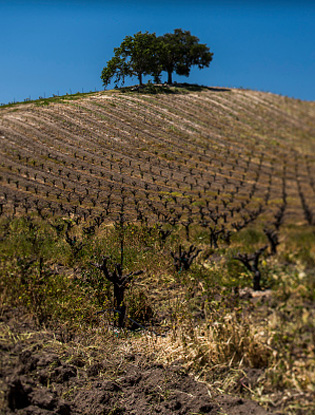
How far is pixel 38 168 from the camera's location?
7133 millimetres

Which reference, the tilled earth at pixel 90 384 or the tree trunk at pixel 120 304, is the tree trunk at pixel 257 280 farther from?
the tree trunk at pixel 120 304

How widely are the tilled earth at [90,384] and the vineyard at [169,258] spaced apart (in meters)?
0.02

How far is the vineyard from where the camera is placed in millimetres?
2225

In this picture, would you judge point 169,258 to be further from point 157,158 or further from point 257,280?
point 257,280

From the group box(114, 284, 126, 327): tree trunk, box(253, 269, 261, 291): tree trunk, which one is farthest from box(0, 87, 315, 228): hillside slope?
box(114, 284, 126, 327): tree trunk

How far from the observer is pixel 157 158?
5918 mm

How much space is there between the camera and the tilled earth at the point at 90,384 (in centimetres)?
214

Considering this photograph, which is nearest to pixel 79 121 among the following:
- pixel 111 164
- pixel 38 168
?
pixel 38 168

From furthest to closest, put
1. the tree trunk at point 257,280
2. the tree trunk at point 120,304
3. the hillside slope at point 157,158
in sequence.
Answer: the tree trunk at point 120,304 → the hillside slope at point 157,158 → the tree trunk at point 257,280

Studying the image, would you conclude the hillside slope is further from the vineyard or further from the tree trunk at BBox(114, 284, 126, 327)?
the tree trunk at BBox(114, 284, 126, 327)

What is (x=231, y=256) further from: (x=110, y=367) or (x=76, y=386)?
(x=76, y=386)

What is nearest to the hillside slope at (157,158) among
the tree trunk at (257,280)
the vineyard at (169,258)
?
the vineyard at (169,258)

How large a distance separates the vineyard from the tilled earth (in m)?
0.02

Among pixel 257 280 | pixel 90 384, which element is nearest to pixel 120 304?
pixel 90 384
